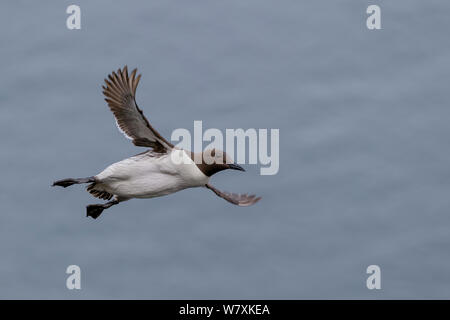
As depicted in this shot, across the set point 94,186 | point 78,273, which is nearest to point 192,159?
point 94,186

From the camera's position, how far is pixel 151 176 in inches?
729

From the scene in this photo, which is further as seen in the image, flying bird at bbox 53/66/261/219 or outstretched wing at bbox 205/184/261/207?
outstretched wing at bbox 205/184/261/207

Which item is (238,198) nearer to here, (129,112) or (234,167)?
(234,167)

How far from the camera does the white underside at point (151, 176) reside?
18438 mm

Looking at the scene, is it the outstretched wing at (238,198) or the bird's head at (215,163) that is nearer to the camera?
the bird's head at (215,163)

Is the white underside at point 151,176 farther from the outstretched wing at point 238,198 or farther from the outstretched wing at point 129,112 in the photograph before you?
the outstretched wing at point 238,198

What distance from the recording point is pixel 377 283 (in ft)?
78.7

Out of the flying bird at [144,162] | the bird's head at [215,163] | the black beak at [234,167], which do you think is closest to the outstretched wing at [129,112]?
the flying bird at [144,162]

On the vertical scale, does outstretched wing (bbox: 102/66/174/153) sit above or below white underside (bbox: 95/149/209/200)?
above

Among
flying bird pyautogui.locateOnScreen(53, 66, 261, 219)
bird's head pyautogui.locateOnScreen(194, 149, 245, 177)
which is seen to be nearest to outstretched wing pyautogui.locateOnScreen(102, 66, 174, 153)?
A: flying bird pyautogui.locateOnScreen(53, 66, 261, 219)

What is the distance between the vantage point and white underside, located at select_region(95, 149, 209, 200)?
18.4 meters

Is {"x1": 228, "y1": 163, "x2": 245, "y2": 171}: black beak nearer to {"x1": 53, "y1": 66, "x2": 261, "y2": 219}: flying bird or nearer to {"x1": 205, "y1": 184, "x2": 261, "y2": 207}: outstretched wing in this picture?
{"x1": 53, "y1": 66, "x2": 261, "y2": 219}: flying bird

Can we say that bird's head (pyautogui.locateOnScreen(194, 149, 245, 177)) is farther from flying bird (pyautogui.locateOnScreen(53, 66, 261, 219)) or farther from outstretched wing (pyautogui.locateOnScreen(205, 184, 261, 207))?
outstretched wing (pyautogui.locateOnScreen(205, 184, 261, 207))

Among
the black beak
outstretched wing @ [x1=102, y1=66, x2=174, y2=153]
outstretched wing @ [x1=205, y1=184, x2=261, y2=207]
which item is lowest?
outstretched wing @ [x1=205, y1=184, x2=261, y2=207]
